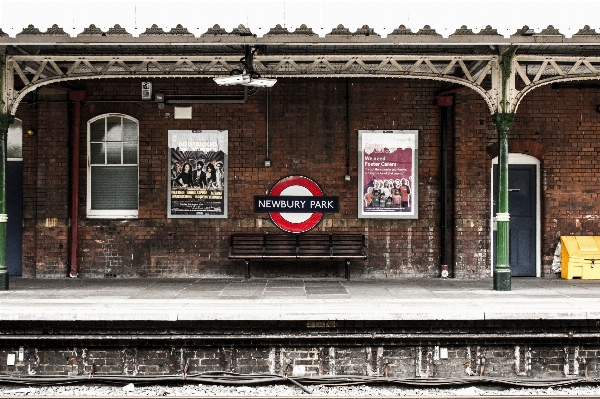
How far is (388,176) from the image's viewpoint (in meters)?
11.7

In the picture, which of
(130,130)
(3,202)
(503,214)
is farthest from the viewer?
(130,130)

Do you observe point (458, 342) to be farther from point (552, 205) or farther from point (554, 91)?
point (554, 91)

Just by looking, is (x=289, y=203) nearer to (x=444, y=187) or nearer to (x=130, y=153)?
(x=444, y=187)

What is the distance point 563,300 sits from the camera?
8.67 meters

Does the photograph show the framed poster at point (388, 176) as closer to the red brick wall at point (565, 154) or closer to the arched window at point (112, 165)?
the red brick wall at point (565, 154)

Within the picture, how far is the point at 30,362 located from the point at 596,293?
27.2 ft

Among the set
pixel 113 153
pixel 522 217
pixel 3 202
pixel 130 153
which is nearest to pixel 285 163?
pixel 130 153

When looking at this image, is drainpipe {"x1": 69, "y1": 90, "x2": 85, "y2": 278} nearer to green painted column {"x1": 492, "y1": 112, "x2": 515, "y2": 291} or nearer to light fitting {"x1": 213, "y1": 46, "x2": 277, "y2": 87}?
light fitting {"x1": 213, "y1": 46, "x2": 277, "y2": 87}

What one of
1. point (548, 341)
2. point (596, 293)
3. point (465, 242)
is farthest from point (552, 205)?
point (548, 341)

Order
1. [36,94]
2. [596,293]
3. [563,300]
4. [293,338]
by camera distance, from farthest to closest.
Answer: [36,94]
[596,293]
[563,300]
[293,338]

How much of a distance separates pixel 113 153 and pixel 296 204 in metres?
3.70

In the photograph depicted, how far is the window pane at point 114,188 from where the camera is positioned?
38.8 ft

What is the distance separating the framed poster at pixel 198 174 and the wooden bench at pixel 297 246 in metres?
0.72

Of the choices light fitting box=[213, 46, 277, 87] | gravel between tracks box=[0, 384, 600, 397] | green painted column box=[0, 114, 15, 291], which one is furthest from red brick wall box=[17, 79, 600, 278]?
gravel between tracks box=[0, 384, 600, 397]
